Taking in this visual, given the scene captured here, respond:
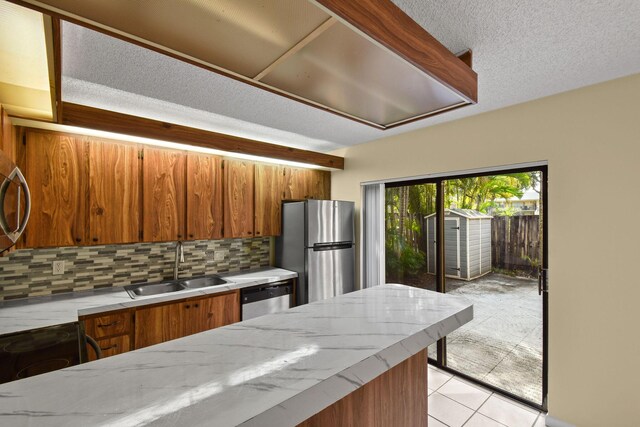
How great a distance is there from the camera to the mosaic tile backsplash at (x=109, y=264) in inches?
92.2

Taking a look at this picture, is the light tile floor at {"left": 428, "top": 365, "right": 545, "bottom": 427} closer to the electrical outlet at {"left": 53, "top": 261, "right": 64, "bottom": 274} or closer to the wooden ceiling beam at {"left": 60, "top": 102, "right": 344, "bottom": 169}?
the wooden ceiling beam at {"left": 60, "top": 102, "right": 344, "bottom": 169}

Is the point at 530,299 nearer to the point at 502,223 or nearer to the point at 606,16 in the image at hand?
the point at 502,223

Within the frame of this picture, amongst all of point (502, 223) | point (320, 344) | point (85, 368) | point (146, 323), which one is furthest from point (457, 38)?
point (146, 323)

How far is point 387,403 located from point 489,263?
2009mm

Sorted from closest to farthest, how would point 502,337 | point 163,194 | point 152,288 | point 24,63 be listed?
point 24,63 → point 502,337 → point 163,194 → point 152,288

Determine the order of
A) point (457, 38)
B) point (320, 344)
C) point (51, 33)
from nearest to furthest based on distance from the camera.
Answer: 1. point (320, 344)
2. point (51, 33)
3. point (457, 38)

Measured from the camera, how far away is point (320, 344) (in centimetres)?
103

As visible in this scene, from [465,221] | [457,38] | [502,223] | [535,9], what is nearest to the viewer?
[535,9]

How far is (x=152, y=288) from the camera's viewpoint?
287 centimetres

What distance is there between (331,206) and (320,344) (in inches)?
97.1

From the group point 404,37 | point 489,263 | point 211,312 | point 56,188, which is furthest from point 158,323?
point 489,263

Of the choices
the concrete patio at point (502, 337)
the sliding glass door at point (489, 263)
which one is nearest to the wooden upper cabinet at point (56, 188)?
the sliding glass door at point (489, 263)

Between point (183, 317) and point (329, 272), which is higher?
point (329, 272)

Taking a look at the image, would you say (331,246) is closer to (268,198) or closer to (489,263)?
(268,198)
